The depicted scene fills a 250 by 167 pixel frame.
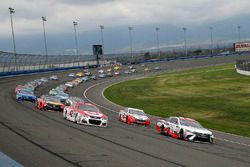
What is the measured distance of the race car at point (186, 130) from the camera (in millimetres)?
24656

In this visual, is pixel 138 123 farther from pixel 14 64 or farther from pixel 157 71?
pixel 157 71

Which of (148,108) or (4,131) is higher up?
(4,131)

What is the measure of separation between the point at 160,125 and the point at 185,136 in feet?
10.3

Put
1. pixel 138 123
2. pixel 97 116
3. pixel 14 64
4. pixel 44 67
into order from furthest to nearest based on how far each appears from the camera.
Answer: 1. pixel 44 67
2. pixel 14 64
3. pixel 138 123
4. pixel 97 116

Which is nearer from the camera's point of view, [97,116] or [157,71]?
→ [97,116]

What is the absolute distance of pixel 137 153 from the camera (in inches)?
686

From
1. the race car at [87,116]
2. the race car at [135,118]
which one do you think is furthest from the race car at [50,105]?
the race car at [87,116]

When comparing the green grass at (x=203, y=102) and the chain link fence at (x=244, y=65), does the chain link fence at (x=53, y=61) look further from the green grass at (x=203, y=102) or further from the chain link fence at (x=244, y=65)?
the green grass at (x=203, y=102)

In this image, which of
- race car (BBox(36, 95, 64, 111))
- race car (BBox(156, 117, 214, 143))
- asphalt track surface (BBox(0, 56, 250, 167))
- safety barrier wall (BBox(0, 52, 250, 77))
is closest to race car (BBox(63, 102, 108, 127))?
asphalt track surface (BBox(0, 56, 250, 167))

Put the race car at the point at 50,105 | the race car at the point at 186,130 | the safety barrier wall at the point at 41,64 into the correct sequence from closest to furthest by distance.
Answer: the race car at the point at 186,130, the race car at the point at 50,105, the safety barrier wall at the point at 41,64

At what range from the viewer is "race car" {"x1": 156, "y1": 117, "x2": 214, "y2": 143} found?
2466cm

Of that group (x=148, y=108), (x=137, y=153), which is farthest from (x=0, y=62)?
(x=137, y=153)

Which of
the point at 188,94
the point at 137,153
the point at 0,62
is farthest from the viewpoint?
the point at 0,62

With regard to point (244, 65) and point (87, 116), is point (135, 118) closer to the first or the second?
point (87, 116)
